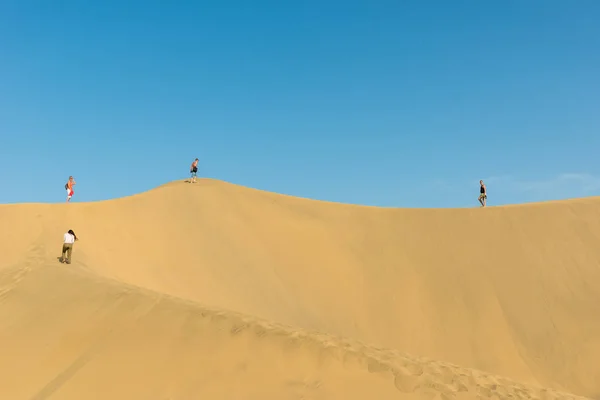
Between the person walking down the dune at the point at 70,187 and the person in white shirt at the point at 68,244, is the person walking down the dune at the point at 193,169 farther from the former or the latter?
the person in white shirt at the point at 68,244

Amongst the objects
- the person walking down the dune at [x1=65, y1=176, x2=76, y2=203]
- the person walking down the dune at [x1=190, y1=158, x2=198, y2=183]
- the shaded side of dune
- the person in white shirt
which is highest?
the person walking down the dune at [x1=190, y1=158, x2=198, y2=183]

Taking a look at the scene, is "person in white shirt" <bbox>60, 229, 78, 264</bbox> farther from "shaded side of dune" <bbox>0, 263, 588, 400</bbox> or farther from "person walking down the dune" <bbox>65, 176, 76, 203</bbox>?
"person walking down the dune" <bbox>65, 176, 76, 203</bbox>

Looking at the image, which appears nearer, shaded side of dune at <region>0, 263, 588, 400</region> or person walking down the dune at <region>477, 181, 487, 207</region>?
shaded side of dune at <region>0, 263, 588, 400</region>

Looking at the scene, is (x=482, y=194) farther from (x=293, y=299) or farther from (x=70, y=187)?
(x=70, y=187)

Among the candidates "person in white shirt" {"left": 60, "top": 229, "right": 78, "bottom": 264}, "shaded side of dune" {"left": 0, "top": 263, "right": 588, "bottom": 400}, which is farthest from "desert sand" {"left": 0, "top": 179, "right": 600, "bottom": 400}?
"person in white shirt" {"left": 60, "top": 229, "right": 78, "bottom": 264}

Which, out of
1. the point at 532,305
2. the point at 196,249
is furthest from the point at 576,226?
the point at 196,249

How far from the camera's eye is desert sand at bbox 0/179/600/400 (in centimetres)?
586

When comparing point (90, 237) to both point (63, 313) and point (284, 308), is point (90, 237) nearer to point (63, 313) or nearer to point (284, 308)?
point (284, 308)

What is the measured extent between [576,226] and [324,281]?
9722mm

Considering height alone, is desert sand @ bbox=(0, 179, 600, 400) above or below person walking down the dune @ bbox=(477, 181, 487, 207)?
below

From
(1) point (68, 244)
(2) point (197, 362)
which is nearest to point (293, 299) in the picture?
(1) point (68, 244)

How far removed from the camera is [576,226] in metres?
18.7

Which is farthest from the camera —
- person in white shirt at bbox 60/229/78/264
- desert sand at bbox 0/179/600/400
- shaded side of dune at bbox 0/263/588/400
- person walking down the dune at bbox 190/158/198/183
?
person walking down the dune at bbox 190/158/198/183

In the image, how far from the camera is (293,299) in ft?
48.4
